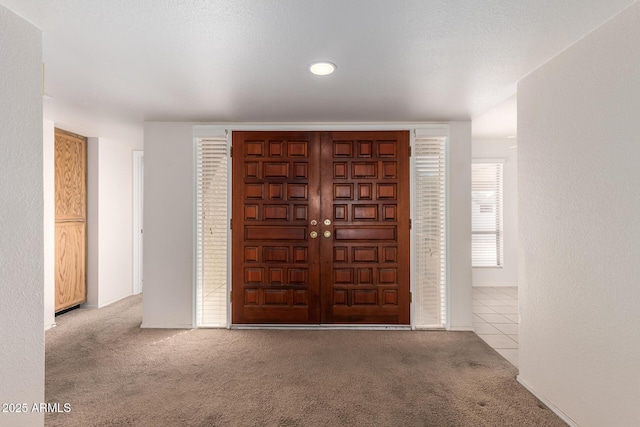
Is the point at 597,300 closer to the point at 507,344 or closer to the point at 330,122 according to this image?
the point at 507,344

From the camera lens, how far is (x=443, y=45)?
6.40 ft

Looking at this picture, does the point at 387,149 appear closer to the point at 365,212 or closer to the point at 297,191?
the point at 365,212

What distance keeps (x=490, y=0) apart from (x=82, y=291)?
5.38m

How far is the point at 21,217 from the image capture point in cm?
168

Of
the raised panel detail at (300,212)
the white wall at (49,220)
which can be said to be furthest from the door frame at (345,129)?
the white wall at (49,220)

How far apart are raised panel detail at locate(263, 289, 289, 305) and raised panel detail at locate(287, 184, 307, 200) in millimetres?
1079

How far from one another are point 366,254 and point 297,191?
1060mm

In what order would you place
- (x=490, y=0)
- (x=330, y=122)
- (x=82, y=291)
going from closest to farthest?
1. (x=490, y=0)
2. (x=330, y=122)
3. (x=82, y=291)

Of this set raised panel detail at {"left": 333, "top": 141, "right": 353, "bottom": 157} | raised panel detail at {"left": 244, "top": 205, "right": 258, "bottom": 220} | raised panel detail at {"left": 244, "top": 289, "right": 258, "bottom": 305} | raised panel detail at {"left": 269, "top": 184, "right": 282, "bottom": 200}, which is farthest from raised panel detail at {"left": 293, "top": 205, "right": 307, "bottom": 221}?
raised panel detail at {"left": 244, "top": 289, "right": 258, "bottom": 305}

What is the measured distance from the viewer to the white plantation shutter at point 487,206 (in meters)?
5.33

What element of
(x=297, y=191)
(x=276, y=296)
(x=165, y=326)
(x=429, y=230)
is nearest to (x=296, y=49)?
(x=297, y=191)

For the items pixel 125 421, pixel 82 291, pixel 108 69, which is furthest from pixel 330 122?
pixel 82 291

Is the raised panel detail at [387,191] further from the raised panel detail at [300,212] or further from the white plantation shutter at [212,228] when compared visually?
the white plantation shutter at [212,228]

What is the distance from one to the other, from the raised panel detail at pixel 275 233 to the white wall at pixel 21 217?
204cm
